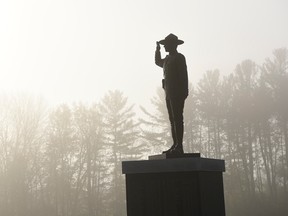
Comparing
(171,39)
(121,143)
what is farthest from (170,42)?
(121,143)

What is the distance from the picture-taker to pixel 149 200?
22.9 feet

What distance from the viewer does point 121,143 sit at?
39531 mm

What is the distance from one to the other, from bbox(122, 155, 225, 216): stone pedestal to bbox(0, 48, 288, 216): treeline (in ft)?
97.1

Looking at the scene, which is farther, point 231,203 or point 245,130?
point 245,130

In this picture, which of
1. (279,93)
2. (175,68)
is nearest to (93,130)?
(279,93)

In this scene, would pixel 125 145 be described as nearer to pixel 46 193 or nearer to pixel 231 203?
pixel 46 193

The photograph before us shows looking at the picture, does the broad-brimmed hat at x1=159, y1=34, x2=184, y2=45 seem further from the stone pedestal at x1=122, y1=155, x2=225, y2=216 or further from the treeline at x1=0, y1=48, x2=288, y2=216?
the treeline at x1=0, y1=48, x2=288, y2=216

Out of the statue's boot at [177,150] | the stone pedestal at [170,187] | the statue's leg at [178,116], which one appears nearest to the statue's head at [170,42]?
the statue's leg at [178,116]

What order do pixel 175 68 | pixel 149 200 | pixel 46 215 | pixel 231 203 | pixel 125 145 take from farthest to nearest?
pixel 125 145 → pixel 46 215 → pixel 231 203 → pixel 175 68 → pixel 149 200

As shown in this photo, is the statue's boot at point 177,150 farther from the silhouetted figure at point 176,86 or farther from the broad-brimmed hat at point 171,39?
the broad-brimmed hat at point 171,39

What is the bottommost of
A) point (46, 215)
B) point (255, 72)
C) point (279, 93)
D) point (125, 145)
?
point (46, 215)

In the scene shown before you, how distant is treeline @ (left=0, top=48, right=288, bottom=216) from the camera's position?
36.9 meters

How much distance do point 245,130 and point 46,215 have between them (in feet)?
65.5

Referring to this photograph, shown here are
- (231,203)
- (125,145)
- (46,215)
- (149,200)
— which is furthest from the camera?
(125,145)
